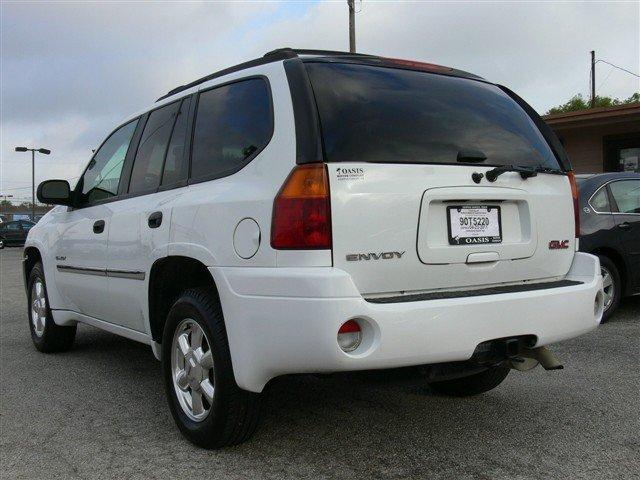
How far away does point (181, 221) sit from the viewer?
333cm

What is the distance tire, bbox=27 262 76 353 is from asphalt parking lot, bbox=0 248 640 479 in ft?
2.09

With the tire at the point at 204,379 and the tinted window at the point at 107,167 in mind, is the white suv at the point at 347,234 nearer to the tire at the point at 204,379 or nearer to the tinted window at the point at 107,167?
the tire at the point at 204,379

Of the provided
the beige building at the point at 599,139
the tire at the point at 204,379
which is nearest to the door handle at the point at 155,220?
the tire at the point at 204,379

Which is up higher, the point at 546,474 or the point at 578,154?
the point at 578,154

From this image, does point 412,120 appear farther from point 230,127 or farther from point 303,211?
point 230,127

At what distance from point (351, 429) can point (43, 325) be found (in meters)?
3.41

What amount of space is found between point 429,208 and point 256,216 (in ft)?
2.53

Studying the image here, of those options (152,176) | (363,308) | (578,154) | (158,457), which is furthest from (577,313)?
(578,154)

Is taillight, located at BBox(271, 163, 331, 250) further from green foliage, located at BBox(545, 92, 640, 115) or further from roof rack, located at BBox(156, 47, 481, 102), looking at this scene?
green foliage, located at BBox(545, 92, 640, 115)

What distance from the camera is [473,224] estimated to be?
3.02 meters

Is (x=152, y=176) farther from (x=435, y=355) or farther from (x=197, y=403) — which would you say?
(x=435, y=355)

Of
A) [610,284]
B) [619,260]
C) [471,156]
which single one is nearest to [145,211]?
[471,156]

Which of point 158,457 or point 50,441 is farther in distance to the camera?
point 50,441

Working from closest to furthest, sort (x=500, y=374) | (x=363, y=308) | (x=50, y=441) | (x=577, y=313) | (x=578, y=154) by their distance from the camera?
1. (x=363, y=308)
2. (x=577, y=313)
3. (x=50, y=441)
4. (x=500, y=374)
5. (x=578, y=154)
